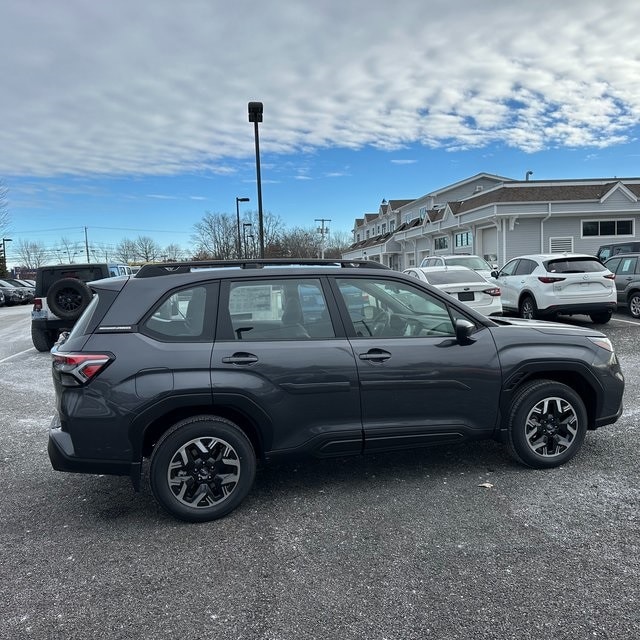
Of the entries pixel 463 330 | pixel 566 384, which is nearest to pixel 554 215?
pixel 566 384

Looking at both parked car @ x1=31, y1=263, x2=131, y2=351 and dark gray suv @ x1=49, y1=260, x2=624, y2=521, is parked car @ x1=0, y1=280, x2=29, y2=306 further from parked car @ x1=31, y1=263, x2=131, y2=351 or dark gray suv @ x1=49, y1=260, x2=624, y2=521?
dark gray suv @ x1=49, y1=260, x2=624, y2=521

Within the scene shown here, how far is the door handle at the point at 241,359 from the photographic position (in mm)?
3393

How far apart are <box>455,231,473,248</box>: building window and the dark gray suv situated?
28.4m

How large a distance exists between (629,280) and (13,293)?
31.4m

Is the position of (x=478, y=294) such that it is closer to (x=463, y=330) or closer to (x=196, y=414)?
(x=463, y=330)

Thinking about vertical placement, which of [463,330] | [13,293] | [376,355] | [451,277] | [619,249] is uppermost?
[619,249]

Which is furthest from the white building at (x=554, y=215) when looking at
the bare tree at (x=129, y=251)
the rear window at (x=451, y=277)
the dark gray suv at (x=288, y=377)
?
the bare tree at (x=129, y=251)

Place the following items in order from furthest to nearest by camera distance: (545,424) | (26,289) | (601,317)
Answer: (26,289) < (601,317) < (545,424)

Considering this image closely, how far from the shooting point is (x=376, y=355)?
3.62 m

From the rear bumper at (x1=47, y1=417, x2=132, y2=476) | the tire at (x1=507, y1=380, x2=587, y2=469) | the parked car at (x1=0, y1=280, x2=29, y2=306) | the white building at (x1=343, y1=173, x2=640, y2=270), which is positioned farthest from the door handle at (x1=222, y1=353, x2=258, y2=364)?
the parked car at (x1=0, y1=280, x2=29, y2=306)

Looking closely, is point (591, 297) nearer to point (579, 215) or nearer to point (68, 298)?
point (68, 298)

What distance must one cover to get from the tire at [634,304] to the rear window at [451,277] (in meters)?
4.28

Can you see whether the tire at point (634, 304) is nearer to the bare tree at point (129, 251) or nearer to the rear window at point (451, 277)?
the rear window at point (451, 277)

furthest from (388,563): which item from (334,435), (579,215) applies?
(579,215)
